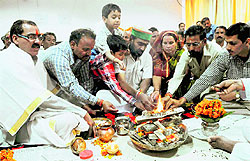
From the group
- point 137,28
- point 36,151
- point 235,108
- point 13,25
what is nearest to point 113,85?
point 137,28

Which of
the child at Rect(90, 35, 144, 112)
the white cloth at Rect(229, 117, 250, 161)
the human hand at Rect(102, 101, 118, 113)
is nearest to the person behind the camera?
the white cloth at Rect(229, 117, 250, 161)

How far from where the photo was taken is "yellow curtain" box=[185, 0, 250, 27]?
2.84 m

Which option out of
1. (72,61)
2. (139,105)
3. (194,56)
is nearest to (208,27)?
(194,56)

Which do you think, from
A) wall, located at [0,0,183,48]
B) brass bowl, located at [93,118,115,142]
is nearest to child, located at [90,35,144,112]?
wall, located at [0,0,183,48]

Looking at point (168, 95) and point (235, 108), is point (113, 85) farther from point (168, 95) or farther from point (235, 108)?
point (235, 108)

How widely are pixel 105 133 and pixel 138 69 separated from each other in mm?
929

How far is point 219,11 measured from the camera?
9.72 ft

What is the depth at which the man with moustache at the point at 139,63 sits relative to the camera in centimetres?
254

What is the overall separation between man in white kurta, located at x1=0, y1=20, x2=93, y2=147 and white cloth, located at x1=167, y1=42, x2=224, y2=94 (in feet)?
4.83

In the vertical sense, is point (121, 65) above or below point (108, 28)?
below

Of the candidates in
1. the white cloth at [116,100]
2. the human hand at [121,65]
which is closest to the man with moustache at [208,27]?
the human hand at [121,65]

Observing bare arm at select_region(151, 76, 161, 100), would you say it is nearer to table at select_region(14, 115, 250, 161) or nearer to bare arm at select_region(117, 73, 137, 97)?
bare arm at select_region(117, 73, 137, 97)

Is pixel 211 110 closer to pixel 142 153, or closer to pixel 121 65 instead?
pixel 142 153

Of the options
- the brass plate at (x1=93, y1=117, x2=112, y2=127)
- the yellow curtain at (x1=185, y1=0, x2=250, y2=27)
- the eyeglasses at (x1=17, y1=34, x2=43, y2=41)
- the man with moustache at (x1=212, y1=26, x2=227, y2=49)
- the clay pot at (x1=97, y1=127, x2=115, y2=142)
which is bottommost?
the clay pot at (x1=97, y1=127, x2=115, y2=142)
